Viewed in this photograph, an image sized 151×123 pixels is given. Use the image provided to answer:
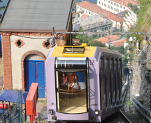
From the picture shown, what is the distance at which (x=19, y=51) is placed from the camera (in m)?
18.5

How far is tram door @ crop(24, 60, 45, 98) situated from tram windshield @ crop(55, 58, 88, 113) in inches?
327

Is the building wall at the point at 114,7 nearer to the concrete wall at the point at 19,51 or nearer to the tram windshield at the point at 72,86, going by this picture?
the concrete wall at the point at 19,51

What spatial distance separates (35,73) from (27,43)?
2074 millimetres

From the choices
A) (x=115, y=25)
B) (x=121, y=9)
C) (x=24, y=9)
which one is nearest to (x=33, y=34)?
(x=24, y=9)

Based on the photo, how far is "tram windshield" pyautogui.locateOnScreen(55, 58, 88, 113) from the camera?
10328mm

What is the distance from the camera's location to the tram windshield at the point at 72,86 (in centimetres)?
1033

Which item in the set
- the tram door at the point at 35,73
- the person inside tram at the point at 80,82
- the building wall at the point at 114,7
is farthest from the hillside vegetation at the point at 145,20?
the building wall at the point at 114,7

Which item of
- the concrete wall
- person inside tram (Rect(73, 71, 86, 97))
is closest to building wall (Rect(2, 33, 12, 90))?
the concrete wall

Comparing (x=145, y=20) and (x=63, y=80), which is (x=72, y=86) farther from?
A: (x=145, y=20)

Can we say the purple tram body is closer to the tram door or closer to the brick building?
the brick building

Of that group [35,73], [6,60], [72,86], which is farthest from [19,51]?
[72,86]

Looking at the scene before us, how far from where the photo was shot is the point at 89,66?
1036 centimetres

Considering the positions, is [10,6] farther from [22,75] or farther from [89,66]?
[89,66]

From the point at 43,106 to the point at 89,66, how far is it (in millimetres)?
8102
